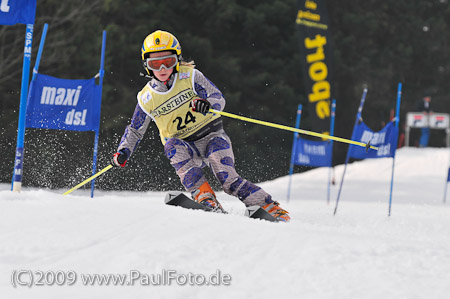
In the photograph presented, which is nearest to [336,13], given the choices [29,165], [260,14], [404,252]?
[260,14]

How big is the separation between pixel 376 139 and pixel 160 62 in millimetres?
4230

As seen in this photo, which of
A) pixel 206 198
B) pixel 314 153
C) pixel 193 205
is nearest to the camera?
pixel 193 205

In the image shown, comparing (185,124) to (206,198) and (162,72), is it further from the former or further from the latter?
(206,198)

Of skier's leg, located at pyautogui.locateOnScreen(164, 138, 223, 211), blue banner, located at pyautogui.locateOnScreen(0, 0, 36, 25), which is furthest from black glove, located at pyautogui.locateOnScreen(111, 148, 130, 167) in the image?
blue banner, located at pyautogui.locateOnScreen(0, 0, 36, 25)

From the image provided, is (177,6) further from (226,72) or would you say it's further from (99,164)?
(99,164)

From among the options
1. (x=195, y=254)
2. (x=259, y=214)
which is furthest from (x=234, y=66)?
(x=195, y=254)

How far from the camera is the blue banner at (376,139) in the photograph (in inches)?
338

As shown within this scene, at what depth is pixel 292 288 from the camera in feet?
10.1

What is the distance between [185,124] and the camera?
18.6ft

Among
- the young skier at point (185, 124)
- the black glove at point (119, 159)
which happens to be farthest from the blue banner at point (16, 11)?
the black glove at point (119, 159)

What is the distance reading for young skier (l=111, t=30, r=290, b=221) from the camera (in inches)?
215

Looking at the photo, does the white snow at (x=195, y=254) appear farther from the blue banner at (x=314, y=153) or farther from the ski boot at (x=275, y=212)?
the blue banner at (x=314, y=153)

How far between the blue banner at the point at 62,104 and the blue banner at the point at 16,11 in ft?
4.58

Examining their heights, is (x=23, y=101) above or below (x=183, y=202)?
above
